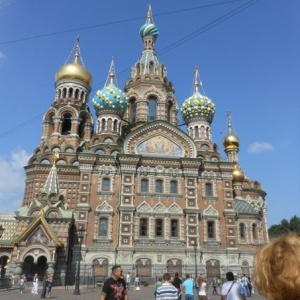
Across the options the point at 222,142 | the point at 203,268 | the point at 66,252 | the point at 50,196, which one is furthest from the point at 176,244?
the point at 222,142

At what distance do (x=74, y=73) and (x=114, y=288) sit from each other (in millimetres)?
32906

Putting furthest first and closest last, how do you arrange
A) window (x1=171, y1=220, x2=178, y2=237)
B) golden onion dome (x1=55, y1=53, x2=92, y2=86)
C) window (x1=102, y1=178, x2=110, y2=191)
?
golden onion dome (x1=55, y1=53, x2=92, y2=86)
window (x1=102, y1=178, x2=110, y2=191)
window (x1=171, y1=220, x2=178, y2=237)

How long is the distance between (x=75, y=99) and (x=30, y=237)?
16143 mm

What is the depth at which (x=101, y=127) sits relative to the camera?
1253 inches

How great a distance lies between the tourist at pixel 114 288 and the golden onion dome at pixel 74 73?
3256 centimetres

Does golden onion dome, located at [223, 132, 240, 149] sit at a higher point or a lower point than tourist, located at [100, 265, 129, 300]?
higher

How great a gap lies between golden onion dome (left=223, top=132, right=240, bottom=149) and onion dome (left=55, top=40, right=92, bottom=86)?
53.0 ft

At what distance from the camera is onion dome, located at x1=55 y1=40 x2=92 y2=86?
118ft

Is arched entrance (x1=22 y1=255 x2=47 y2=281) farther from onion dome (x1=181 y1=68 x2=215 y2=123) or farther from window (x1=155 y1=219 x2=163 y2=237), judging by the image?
onion dome (x1=181 y1=68 x2=215 y2=123)

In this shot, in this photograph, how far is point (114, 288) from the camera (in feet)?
18.7

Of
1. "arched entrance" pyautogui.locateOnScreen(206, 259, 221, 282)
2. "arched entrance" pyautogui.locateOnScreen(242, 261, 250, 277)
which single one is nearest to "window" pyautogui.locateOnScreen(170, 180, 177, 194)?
"arched entrance" pyautogui.locateOnScreen(206, 259, 221, 282)

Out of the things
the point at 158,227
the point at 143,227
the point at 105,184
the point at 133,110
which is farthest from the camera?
the point at 133,110

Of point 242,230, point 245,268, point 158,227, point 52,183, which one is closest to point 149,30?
point 52,183

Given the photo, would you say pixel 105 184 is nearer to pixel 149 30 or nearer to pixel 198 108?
pixel 198 108
